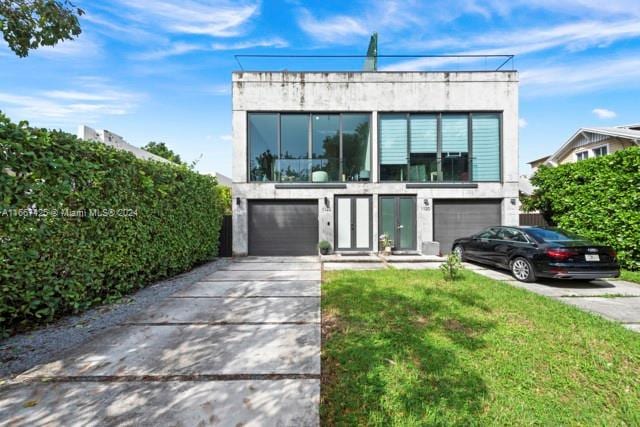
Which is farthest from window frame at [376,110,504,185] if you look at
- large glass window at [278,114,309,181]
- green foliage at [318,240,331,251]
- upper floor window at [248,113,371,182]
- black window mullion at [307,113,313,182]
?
green foliage at [318,240,331,251]

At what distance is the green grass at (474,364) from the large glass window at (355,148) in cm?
659

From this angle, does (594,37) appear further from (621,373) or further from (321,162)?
(621,373)

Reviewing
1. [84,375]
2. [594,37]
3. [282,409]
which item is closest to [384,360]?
[282,409]

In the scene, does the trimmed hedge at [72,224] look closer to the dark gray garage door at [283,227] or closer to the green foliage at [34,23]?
the green foliage at [34,23]

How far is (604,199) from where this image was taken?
737 centimetres

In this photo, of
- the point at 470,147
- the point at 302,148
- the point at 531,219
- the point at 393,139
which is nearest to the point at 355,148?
the point at 393,139

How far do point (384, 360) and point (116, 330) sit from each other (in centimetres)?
373

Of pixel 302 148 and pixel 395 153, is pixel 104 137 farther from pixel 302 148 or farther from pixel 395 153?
pixel 395 153

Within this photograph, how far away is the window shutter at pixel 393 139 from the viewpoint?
10531 millimetres

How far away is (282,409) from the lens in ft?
7.16

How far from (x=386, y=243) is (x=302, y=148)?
506 centimetres

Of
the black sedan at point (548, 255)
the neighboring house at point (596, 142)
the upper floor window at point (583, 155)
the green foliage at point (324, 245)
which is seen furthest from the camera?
the upper floor window at point (583, 155)

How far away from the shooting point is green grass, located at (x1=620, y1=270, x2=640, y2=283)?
246 inches

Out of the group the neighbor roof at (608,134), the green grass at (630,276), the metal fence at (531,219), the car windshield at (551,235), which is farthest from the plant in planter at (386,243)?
the neighbor roof at (608,134)
